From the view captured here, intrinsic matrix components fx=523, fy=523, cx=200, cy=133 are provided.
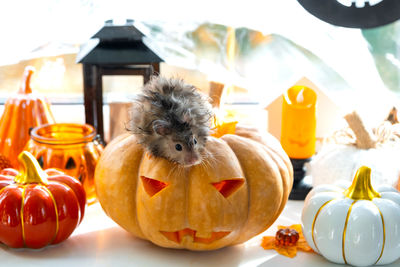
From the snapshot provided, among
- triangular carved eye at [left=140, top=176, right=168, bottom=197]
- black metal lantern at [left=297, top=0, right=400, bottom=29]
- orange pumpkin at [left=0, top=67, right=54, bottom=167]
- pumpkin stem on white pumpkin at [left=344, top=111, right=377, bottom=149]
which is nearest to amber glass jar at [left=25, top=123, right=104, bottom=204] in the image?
orange pumpkin at [left=0, top=67, right=54, bottom=167]

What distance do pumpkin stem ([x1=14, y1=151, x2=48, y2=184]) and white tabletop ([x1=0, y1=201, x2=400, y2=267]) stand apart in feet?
0.41

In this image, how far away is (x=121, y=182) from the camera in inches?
35.4

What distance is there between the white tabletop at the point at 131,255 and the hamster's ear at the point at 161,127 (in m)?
0.24

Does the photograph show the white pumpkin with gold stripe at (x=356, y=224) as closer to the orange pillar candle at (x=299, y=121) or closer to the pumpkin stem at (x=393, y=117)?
the orange pillar candle at (x=299, y=121)

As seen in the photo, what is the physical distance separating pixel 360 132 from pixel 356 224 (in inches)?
11.8

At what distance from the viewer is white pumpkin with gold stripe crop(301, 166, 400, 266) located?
841 mm

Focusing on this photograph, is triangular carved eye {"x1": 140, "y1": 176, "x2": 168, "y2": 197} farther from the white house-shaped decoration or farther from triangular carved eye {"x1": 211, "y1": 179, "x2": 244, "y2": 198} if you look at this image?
the white house-shaped decoration

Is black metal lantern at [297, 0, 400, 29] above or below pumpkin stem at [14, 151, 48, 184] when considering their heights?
above

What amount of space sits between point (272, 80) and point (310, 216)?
722mm

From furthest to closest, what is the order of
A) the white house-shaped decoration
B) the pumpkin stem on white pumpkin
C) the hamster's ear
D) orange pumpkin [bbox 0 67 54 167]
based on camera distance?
the white house-shaped decoration
orange pumpkin [bbox 0 67 54 167]
the pumpkin stem on white pumpkin
the hamster's ear

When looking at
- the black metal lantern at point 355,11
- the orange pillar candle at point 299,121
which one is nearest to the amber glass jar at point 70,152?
the orange pillar candle at point 299,121

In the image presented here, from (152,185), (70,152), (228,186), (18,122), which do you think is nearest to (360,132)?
(228,186)

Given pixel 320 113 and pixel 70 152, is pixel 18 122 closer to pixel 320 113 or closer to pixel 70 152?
pixel 70 152

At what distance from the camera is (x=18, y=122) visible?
1.22m
